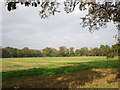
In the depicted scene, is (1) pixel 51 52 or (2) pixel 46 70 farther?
(1) pixel 51 52

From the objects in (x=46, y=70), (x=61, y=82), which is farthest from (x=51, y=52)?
(x=61, y=82)

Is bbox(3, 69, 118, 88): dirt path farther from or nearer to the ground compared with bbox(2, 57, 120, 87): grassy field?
farther from the ground

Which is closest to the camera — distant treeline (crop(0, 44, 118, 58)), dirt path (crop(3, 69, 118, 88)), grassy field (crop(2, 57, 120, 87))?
dirt path (crop(3, 69, 118, 88))

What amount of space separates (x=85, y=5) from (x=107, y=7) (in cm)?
180

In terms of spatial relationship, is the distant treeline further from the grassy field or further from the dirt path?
the dirt path

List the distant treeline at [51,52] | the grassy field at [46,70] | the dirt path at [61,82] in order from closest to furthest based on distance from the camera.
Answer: the dirt path at [61,82], the grassy field at [46,70], the distant treeline at [51,52]

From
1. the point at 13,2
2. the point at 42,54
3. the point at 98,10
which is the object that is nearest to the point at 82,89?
the point at 13,2

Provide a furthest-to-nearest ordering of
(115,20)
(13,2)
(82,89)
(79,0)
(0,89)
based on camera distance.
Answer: (115,20) → (79,0) → (0,89) → (82,89) → (13,2)

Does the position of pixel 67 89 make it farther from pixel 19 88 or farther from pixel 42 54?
pixel 42 54

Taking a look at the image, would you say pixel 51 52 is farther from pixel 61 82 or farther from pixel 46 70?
pixel 61 82

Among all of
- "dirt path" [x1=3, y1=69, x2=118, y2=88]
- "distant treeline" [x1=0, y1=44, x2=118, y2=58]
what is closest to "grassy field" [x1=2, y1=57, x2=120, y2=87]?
"dirt path" [x1=3, y1=69, x2=118, y2=88]

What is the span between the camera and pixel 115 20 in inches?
381

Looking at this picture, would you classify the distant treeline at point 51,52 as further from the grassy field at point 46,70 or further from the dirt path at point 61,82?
the dirt path at point 61,82

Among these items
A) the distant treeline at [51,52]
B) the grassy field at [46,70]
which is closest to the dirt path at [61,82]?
the grassy field at [46,70]
